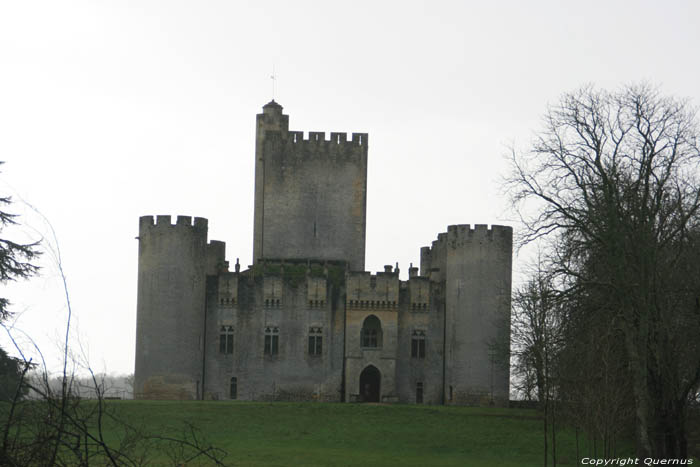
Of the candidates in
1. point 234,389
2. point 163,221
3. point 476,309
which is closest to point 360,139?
point 476,309

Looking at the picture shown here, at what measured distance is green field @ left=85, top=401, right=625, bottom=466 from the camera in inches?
1398

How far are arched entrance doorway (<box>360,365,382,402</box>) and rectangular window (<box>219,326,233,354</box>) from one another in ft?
21.4

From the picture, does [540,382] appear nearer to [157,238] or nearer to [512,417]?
[512,417]

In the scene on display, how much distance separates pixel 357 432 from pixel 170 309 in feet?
50.3

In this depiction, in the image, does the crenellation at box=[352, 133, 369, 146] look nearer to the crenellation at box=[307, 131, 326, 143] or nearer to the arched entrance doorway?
the crenellation at box=[307, 131, 326, 143]

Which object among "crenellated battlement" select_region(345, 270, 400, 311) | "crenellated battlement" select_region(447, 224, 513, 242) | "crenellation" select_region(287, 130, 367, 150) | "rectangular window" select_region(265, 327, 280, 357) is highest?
"crenellation" select_region(287, 130, 367, 150)

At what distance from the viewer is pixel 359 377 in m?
55.5

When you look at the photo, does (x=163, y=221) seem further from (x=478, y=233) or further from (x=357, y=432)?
(x=357, y=432)

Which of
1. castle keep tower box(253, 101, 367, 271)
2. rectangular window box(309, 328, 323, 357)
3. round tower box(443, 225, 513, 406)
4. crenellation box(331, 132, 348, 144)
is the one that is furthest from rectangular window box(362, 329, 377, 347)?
crenellation box(331, 132, 348, 144)

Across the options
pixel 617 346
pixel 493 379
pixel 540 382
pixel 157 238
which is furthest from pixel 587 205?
pixel 157 238

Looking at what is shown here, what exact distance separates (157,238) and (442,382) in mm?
15413

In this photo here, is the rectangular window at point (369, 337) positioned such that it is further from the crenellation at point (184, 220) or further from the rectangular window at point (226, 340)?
the crenellation at point (184, 220)

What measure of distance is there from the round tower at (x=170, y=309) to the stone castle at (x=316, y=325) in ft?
0.16

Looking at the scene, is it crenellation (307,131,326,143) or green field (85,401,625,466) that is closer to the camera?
green field (85,401,625,466)
